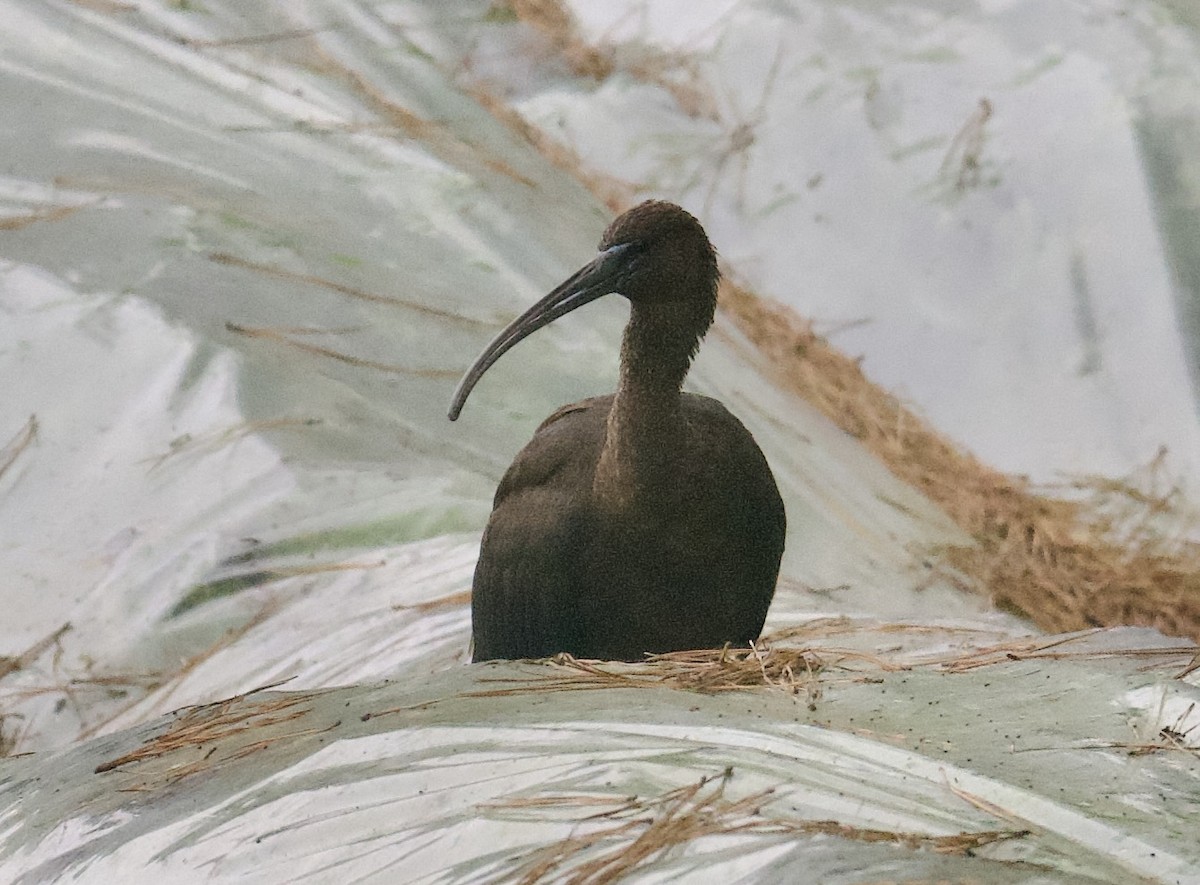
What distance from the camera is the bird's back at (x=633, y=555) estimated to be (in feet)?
8.54

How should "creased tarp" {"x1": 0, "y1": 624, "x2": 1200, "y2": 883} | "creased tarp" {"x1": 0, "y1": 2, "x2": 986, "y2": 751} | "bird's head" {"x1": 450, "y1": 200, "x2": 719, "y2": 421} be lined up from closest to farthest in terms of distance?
"creased tarp" {"x1": 0, "y1": 624, "x2": 1200, "y2": 883} < "bird's head" {"x1": 450, "y1": 200, "x2": 719, "y2": 421} < "creased tarp" {"x1": 0, "y1": 2, "x2": 986, "y2": 751}

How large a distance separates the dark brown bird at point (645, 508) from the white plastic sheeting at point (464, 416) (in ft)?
1.13

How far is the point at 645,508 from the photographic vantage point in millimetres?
2582

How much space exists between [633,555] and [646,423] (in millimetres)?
255

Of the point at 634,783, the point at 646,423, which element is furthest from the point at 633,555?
the point at 634,783

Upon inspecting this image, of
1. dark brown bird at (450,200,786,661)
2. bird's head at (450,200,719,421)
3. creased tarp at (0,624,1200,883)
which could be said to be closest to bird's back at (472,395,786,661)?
dark brown bird at (450,200,786,661)

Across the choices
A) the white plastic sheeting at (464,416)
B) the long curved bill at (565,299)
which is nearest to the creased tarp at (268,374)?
the white plastic sheeting at (464,416)

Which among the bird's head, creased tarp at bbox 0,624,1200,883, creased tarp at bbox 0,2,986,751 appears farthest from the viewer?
creased tarp at bbox 0,2,986,751

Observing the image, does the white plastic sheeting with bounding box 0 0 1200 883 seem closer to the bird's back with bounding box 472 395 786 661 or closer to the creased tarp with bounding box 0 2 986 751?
the creased tarp with bounding box 0 2 986 751

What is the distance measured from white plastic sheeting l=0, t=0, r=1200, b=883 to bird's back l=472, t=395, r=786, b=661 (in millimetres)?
318

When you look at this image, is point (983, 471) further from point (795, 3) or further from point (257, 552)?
point (257, 552)

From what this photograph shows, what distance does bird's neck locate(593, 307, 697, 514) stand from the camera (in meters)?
2.57

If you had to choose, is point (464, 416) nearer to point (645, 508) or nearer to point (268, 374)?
point (268, 374)

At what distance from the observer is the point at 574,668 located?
6.66 feet
